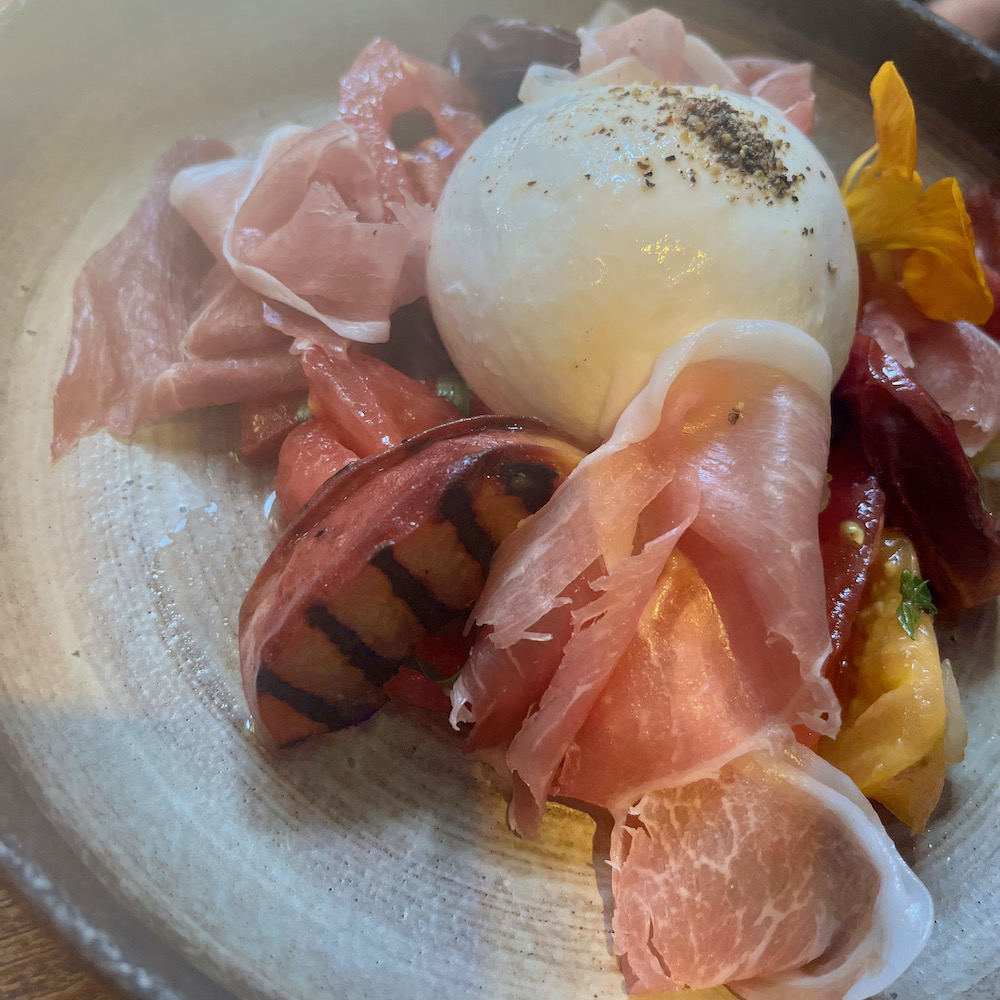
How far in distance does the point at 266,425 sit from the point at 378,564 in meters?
0.65

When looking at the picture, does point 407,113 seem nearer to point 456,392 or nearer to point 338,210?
point 338,210

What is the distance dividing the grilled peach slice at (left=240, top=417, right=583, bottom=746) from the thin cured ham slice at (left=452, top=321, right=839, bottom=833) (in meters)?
0.07

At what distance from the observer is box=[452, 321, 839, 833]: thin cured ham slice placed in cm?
123

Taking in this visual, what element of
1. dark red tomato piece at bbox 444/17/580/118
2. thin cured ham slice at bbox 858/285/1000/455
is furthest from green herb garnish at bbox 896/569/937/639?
dark red tomato piece at bbox 444/17/580/118

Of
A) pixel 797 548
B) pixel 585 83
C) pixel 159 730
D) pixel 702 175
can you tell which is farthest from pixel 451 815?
pixel 585 83

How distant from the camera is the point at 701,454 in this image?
4.40 ft

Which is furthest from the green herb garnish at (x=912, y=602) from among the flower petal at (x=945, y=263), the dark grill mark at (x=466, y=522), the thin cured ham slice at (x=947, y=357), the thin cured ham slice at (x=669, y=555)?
the dark grill mark at (x=466, y=522)

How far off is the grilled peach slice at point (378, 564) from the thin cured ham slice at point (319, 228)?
1.87 feet

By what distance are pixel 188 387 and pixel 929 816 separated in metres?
1.76

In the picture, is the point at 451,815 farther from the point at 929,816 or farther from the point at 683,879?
the point at 929,816

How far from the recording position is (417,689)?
4.63ft

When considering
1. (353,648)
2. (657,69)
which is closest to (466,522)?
(353,648)

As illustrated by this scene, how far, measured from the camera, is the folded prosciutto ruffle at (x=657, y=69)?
1813 mm

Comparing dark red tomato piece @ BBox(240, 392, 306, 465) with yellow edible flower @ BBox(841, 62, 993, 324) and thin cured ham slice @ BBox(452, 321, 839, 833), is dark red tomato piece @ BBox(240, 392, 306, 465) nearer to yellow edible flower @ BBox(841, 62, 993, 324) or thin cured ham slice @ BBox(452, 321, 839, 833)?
thin cured ham slice @ BBox(452, 321, 839, 833)
